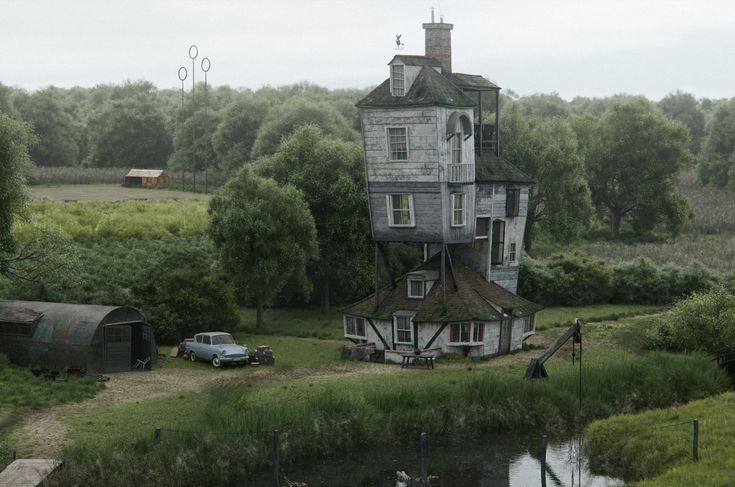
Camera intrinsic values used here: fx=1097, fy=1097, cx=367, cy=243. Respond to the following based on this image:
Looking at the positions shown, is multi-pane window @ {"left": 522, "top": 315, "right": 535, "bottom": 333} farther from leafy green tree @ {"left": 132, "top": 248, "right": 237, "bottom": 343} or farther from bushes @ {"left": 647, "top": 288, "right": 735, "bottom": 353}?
leafy green tree @ {"left": 132, "top": 248, "right": 237, "bottom": 343}

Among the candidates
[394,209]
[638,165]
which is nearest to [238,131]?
[638,165]

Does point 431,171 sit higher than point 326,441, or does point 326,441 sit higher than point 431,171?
point 431,171

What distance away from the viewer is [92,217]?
3125 inches

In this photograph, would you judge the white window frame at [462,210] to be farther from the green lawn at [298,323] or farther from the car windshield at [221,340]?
the car windshield at [221,340]

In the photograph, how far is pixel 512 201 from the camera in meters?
60.3

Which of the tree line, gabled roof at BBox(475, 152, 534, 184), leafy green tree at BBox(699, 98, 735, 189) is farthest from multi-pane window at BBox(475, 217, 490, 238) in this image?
leafy green tree at BBox(699, 98, 735, 189)

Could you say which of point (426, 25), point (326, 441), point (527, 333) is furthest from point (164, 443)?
point (426, 25)

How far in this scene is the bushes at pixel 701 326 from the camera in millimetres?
52125

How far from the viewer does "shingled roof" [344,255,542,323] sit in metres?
53.9

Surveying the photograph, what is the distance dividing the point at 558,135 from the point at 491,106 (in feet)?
147

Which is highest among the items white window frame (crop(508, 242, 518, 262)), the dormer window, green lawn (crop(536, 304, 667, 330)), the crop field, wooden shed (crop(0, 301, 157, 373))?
the crop field

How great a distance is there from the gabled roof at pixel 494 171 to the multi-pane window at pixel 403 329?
8.61 m

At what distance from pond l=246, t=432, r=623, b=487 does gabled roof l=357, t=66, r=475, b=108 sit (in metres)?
18.1

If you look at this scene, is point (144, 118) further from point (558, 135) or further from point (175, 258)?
point (175, 258)
